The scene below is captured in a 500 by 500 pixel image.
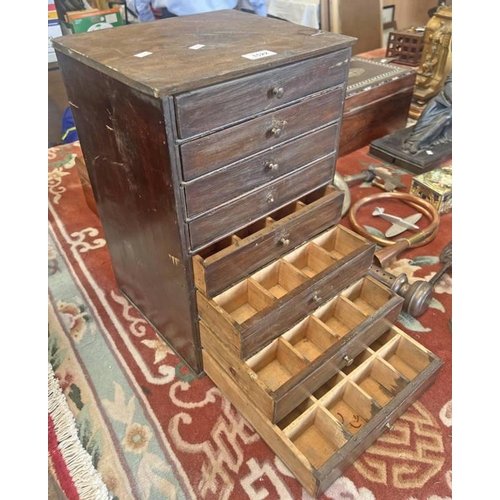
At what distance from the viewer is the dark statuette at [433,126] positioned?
195 centimetres

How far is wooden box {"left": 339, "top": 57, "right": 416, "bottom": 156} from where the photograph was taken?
2029mm

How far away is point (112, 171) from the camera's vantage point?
41.7 inches

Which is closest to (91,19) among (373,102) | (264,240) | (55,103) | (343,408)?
(55,103)

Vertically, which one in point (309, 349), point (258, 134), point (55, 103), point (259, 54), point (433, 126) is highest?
point (259, 54)

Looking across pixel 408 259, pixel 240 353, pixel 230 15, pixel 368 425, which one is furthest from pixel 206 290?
pixel 408 259

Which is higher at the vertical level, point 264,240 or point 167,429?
point 264,240

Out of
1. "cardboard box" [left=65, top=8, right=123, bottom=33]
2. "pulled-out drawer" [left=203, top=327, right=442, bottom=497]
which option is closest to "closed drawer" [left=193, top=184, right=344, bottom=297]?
"pulled-out drawer" [left=203, top=327, right=442, bottom=497]

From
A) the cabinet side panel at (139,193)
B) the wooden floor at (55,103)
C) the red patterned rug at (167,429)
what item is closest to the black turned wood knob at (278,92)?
the cabinet side panel at (139,193)

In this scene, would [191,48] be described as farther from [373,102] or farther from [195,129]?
[373,102]

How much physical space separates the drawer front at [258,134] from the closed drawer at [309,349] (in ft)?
Result: 1.37

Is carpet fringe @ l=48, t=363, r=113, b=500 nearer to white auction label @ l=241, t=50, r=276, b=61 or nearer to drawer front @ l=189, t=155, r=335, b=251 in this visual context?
drawer front @ l=189, t=155, r=335, b=251

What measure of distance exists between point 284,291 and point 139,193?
0.46m

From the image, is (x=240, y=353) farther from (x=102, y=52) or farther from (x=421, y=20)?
(x=421, y=20)

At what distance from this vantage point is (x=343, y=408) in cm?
107
